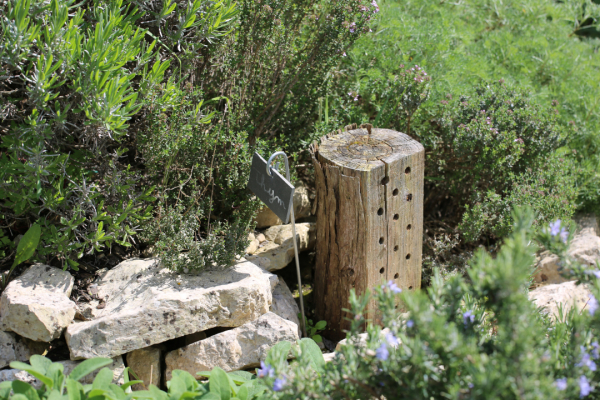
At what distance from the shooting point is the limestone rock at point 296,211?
4057 millimetres

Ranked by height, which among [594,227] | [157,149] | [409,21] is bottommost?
[594,227]

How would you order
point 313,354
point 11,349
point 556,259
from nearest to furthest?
point 313,354
point 11,349
point 556,259

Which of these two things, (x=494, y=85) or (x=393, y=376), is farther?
(x=494, y=85)

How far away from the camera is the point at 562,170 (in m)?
3.98

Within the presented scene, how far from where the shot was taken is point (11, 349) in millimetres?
2781

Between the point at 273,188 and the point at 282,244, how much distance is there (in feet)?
3.04

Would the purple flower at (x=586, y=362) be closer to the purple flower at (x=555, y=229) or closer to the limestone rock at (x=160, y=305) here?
the purple flower at (x=555, y=229)

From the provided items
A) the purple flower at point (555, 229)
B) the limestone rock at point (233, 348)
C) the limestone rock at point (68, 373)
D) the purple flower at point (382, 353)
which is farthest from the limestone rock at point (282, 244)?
the purple flower at point (555, 229)

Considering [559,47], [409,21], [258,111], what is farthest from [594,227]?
[258,111]

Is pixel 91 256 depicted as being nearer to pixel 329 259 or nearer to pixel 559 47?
pixel 329 259

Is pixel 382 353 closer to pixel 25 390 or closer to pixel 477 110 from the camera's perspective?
pixel 25 390

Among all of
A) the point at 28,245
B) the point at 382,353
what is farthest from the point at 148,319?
the point at 382,353

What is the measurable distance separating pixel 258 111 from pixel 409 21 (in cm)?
178

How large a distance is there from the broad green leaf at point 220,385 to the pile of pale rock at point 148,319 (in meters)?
0.59
